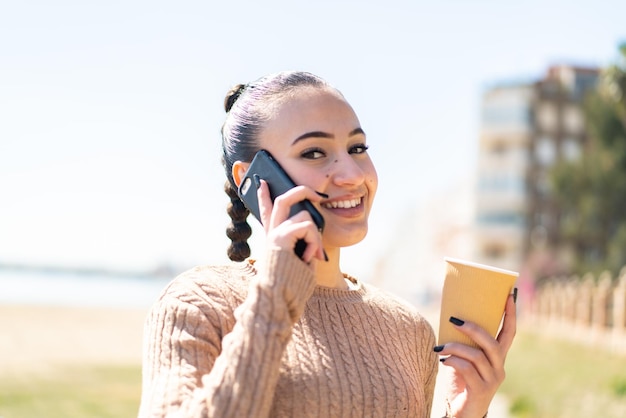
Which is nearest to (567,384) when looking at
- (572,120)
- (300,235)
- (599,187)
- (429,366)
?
(429,366)

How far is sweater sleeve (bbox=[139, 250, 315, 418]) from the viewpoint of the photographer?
→ 176 centimetres

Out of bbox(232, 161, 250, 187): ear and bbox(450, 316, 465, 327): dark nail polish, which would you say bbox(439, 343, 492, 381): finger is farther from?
bbox(232, 161, 250, 187): ear

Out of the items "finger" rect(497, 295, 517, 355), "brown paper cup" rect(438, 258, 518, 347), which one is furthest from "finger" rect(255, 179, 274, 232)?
"finger" rect(497, 295, 517, 355)

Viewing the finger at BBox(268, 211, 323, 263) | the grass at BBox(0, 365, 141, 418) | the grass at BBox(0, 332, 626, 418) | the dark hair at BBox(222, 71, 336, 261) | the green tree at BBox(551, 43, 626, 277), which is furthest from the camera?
the green tree at BBox(551, 43, 626, 277)

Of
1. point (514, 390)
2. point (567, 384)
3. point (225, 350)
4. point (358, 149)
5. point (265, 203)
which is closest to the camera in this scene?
point (225, 350)

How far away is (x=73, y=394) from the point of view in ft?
39.8

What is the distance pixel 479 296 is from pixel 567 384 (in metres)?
10.4

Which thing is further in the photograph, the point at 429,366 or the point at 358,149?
the point at 429,366

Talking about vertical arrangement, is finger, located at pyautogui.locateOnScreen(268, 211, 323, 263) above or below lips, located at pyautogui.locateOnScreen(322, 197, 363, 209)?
below

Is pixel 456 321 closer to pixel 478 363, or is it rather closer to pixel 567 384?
pixel 478 363

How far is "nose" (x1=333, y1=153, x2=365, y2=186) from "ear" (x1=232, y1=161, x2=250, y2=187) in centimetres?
24

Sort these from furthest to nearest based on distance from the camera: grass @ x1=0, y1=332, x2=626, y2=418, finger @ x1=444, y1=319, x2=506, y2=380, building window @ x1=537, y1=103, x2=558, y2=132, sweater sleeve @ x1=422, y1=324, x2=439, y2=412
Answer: building window @ x1=537, y1=103, x2=558, y2=132
grass @ x1=0, y1=332, x2=626, y2=418
sweater sleeve @ x1=422, y1=324, x2=439, y2=412
finger @ x1=444, y1=319, x2=506, y2=380

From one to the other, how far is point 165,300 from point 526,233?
52.2m

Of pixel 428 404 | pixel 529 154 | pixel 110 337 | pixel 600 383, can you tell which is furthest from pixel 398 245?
pixel 428 404
